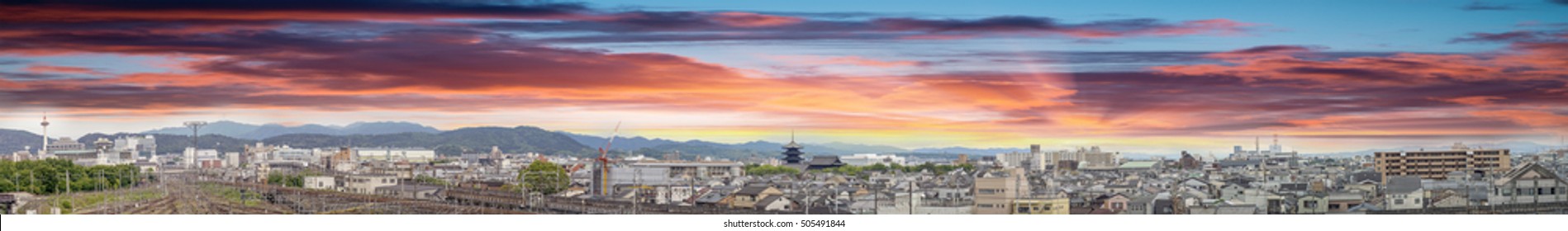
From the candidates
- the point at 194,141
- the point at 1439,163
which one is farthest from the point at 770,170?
the point at 1439,163

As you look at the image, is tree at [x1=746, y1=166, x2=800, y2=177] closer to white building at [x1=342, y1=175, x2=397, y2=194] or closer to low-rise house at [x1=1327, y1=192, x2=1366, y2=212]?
low-rise house at [x1=1327, y1=192, x2=1366, y2=212]

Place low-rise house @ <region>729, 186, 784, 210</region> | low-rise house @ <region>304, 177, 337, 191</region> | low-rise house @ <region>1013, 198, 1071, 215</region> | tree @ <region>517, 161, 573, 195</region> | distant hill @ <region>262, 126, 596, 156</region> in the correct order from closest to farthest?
low-rise house @ <region>1013, 198, 1071, 215</region>, distant hill @ <region>262, 126, 596, 156</region>, low-rise house @ <region>729, 186, 784, 210</region>, tree @ <region>517, 161, 573, 195</region>, low-rise house @ <region>304, 177, 337, 191</region>

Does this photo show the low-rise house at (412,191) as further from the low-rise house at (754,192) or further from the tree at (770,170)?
the low-rise house at (754,192)

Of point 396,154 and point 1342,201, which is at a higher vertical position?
point 396,154

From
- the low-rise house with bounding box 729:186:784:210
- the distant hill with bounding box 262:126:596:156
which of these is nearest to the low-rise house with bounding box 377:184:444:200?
the distant hill with bounding box 262:126:596:156

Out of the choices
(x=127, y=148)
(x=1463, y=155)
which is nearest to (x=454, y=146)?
(x=127, y=148)

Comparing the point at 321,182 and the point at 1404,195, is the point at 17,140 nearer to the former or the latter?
the point at 1404,195
